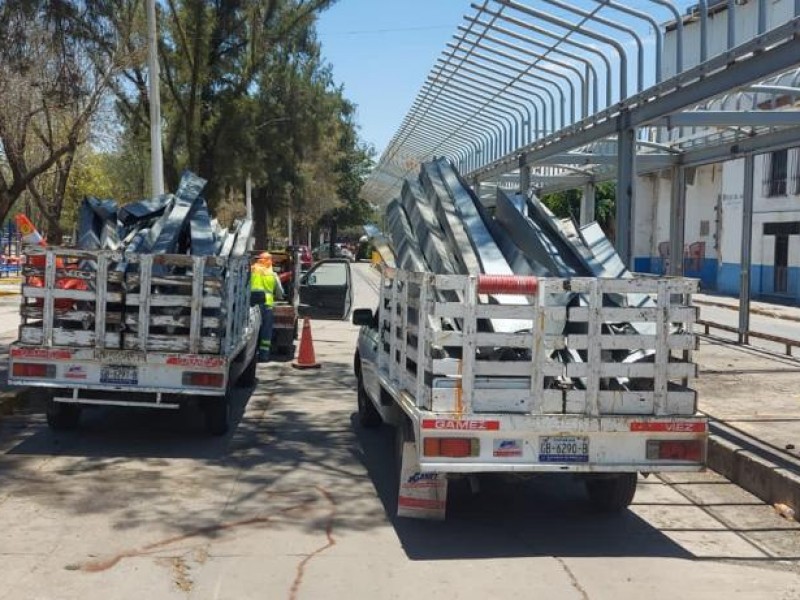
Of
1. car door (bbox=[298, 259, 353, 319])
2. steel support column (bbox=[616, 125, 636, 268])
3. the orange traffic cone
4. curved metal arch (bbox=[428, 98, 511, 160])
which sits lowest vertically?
the orange traffic cone

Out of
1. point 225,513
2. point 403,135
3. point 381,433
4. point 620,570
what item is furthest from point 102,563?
point 403,135

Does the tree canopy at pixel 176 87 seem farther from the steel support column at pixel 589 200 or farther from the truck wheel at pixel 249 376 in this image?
the steel support column at pixel 589 200

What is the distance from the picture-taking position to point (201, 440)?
28.9 feet

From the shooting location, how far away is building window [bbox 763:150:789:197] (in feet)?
105

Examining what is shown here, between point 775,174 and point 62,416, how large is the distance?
29621 millimetres

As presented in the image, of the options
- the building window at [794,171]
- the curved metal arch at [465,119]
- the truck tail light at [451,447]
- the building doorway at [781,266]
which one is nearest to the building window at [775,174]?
the building window at [794,171]

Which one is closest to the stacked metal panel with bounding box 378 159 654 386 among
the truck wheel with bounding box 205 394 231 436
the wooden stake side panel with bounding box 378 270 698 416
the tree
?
the wooden stake side panel with bounding box 378 270 698 416

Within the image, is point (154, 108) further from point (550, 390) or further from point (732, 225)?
point (732, 225)

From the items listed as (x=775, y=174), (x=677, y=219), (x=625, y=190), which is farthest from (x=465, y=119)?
(x=775, y=174)

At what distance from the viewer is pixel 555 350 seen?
20.0ft

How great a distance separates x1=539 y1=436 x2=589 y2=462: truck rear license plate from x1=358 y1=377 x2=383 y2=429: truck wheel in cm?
367

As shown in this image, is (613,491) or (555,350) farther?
(613,491)

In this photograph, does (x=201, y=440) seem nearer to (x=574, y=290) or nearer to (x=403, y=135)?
(x=574, y=290)

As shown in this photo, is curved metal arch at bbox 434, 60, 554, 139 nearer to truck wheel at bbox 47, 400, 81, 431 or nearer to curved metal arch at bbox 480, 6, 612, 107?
curved metal arch at bbox 480, 6, 612, 107
